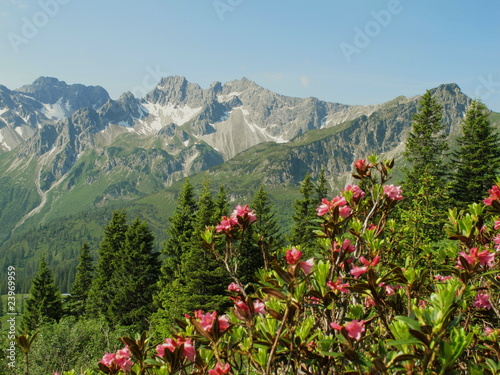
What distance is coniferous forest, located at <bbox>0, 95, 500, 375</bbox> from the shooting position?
2.39 metres

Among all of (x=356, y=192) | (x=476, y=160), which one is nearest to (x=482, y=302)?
(x=356, y=192)

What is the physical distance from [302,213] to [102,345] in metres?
21.8

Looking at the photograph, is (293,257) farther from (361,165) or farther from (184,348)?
(361,165)

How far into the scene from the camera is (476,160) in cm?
2730

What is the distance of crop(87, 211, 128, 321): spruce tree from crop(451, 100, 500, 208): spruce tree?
30.7 m

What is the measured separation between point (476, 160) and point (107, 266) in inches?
1401

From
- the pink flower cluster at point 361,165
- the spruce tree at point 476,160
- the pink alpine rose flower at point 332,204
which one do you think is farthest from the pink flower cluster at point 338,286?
the spruce tree at point 476,160

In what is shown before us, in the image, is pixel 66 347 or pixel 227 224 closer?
pixel 227 224

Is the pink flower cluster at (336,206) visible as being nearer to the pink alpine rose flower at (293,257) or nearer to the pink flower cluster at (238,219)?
the pink flower cluster at (238,219)

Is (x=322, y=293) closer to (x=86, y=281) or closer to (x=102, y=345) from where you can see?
(x=102, y=345)

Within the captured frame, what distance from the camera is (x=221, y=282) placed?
81.5 feet

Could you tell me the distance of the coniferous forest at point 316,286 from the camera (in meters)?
2.39

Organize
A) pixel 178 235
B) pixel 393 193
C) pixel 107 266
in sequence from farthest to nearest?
pixel 107 266
pixel 178 235
pixel 393 193

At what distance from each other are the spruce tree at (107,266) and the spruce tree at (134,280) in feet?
4.36
